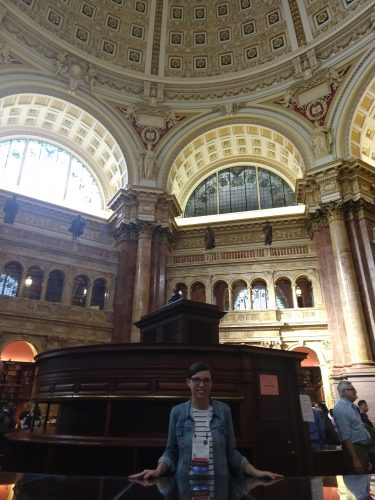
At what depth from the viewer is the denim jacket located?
8.58ft

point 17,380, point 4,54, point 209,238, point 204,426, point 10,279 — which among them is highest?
point 4,54

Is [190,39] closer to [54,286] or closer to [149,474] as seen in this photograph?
[54,286]

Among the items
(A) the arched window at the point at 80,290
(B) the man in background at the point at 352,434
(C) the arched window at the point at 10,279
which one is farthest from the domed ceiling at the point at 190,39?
(B) the man in background at the point at 352,434

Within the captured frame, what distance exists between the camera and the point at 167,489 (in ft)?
8.57

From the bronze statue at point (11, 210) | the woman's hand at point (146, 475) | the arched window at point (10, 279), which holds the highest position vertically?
the bronze statue at point (11, 210)

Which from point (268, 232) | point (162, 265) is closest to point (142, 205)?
point (162, 265)

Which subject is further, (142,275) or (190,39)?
(190,39)

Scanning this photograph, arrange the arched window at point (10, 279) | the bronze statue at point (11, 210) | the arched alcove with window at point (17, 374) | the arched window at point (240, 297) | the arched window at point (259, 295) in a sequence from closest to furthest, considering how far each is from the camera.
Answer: the arched alcove with window at point (17, 374), the bronze statue at point (11, 210), the arched window at point (10, 279), the arched window at point (259, 295), the arched window at point (240, 297)

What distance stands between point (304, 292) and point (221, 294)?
4.27 m

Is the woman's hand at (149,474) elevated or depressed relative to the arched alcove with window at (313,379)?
depressed

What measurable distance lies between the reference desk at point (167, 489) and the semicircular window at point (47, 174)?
59.4 feet

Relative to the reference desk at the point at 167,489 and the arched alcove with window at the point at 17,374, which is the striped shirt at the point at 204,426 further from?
the arched alcove with window at the point at 17,374

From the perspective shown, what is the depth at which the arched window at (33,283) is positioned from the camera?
16500mm

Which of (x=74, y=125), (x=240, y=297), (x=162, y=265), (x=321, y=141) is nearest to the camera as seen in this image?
(x=321, y=141)
